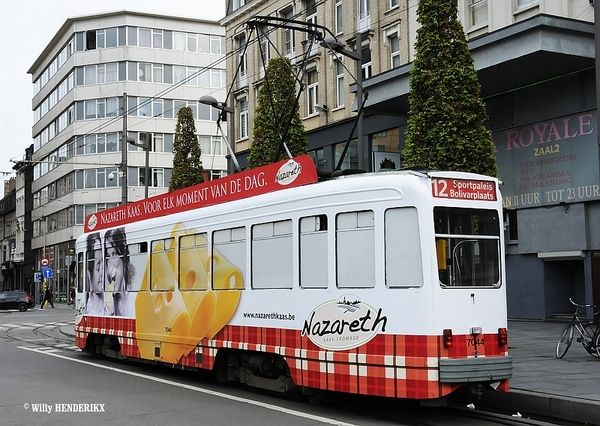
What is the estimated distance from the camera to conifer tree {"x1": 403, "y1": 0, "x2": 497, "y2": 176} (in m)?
15.4

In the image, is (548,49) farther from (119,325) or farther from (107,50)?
(107,50)

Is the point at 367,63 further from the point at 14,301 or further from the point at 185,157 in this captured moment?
the point at 14,301

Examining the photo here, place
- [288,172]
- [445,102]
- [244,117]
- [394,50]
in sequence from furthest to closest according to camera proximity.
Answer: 1. [244,117]
2. [394,50]
3. [445,102]
4. [288,172]

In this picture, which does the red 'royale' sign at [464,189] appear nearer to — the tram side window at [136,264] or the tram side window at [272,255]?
the tram side window at [272,255]

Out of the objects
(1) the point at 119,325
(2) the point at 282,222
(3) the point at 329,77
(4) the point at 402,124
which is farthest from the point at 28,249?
(2) the point at 282,222

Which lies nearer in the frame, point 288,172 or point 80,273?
point 288,172

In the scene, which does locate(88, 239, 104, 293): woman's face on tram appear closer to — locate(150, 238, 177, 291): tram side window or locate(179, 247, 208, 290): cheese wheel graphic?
locate(150, 238, 177, 291): tram side window

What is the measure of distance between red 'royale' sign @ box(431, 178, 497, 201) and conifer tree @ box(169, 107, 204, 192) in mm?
20129

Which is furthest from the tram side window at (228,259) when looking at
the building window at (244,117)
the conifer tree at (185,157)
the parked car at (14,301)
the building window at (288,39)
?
the parked car at (14,301)

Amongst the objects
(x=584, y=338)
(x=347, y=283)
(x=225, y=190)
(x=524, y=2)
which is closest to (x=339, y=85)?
(x=524, y=2)

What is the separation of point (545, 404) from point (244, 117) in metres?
30.3

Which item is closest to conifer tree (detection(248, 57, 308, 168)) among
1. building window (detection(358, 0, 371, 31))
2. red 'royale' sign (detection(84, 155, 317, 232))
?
red 'royale' sign (detection(84, 155, 317, 232))

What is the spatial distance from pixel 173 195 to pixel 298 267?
15.1 feet

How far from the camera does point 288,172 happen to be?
11.1m
